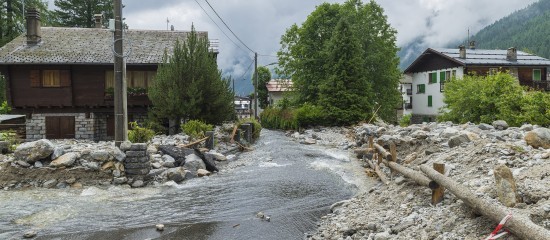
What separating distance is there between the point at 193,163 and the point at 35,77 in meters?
17.3

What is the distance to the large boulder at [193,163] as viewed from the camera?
1417 centimetres

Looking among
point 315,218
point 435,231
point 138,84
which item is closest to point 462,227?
point 435,231

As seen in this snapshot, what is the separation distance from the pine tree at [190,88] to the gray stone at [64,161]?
8509 millimetres

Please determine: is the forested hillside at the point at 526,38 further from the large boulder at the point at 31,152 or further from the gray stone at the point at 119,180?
the large boulder at the point at 31,152

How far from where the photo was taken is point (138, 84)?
26.8 m

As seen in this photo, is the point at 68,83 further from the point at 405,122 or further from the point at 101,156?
the point at 405,122

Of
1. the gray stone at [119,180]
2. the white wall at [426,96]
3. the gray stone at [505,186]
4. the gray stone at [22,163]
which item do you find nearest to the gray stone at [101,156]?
the gray stone at [119,180]

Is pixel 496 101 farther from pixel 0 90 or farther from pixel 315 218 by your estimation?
pixel 0 90

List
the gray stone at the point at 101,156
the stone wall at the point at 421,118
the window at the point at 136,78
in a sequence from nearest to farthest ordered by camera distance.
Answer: the gray stone at the point at 101,156 → the window at the point at 136,78 → the stone wall at the point at 421,118

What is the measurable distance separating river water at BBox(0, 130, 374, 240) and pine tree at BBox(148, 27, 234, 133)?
7.08 meters

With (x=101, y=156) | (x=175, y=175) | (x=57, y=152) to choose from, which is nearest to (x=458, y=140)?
(x=175, y=175)

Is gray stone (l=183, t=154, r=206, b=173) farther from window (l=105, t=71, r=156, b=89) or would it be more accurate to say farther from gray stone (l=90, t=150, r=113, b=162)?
window (l=105, t=71, r=156, b=89)

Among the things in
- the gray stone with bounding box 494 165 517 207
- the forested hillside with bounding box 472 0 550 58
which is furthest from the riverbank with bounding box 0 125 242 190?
the forested hillside with bounding box 472 0 550 58

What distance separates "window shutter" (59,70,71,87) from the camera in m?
26.2
